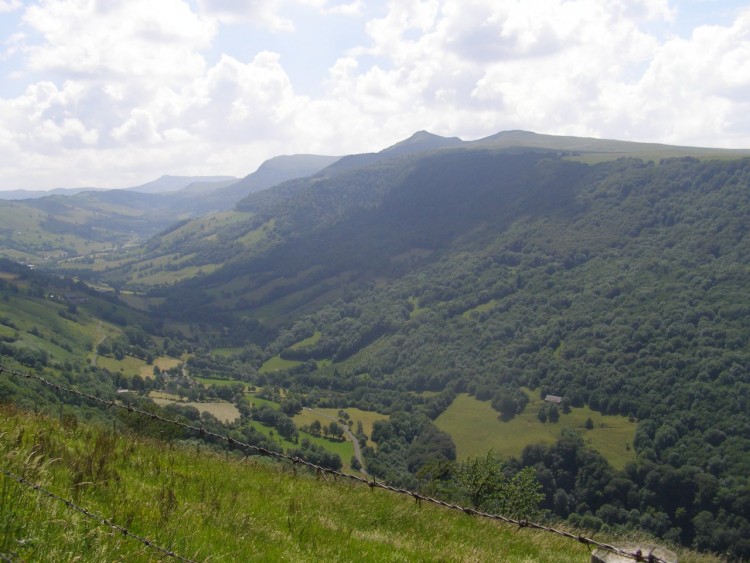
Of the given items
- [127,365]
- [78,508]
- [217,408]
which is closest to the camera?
[78,508]

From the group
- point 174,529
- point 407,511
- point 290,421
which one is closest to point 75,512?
point 174,529

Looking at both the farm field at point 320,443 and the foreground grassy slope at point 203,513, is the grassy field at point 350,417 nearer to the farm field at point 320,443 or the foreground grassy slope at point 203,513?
the farm field at point 320,443

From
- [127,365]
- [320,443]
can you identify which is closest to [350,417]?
[320,443]

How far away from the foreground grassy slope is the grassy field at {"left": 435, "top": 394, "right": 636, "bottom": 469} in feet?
359

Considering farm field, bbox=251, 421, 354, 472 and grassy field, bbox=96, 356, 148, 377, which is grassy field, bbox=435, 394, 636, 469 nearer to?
farm field, bbox=251, 421, 354, 472

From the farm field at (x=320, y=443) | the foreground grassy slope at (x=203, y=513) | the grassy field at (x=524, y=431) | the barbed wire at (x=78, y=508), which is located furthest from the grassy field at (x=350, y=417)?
the barbed wire at (x=78, y=508)

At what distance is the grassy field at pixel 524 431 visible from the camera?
12031 centimetres

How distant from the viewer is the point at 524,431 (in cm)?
13362

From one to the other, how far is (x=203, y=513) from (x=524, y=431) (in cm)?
13651

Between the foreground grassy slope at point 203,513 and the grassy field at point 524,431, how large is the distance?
109m

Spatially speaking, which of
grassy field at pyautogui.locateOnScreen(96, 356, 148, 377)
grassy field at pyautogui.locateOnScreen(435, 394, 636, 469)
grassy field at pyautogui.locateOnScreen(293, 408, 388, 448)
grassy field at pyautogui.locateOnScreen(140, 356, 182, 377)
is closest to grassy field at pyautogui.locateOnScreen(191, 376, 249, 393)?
grassy field at pyautogui.locateOnScreen(140, 356, 182, 377)

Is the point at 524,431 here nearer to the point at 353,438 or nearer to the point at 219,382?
the point at 353,438

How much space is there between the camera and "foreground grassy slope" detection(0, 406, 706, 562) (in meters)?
5.70

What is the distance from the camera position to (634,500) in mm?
95625
